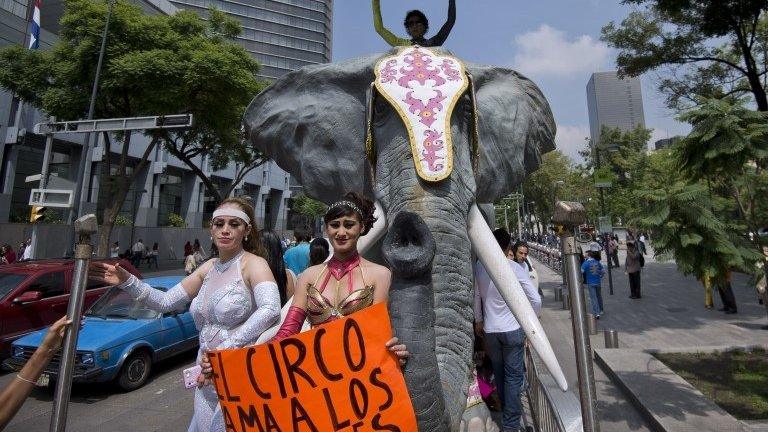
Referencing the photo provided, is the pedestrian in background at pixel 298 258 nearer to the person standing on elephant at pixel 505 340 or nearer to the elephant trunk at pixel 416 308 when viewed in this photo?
the person standing on elephant at pixel 505 340

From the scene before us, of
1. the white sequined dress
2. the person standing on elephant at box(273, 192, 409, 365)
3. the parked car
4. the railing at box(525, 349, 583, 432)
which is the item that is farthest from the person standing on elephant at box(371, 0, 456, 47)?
the parked car

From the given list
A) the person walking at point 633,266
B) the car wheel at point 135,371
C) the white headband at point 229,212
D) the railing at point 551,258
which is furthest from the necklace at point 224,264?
the railing at point 551,258

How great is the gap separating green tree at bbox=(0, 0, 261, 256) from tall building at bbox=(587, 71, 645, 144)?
127 metres

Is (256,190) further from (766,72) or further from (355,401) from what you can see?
(355,401)

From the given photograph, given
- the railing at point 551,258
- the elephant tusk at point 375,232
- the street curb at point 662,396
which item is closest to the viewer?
the elephant tusk at point 375,232

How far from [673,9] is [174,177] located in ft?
107

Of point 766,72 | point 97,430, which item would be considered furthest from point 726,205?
point 766,72

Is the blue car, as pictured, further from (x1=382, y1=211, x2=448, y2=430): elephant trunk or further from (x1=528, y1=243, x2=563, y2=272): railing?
(x1=528, y1=243, x2=563, y2=272): railing

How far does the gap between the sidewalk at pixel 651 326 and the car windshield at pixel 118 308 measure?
5.57 m

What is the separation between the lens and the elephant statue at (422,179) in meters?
1.70

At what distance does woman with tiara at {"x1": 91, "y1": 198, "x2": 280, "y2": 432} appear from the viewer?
2283 millimetres

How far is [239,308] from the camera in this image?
2350mm

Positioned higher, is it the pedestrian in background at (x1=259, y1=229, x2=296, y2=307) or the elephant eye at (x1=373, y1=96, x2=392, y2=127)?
the elephant eye at (x1=373, y1=96, x2=392, y2=127)

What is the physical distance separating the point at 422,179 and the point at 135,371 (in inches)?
199
